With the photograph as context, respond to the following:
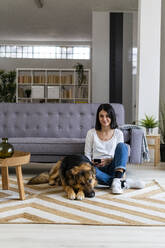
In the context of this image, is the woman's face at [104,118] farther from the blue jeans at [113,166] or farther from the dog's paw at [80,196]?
the dog's paw at [80,196]

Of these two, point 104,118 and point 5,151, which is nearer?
point 5,151

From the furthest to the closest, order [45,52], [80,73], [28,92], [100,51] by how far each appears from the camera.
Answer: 1. [45,52]
2. [80,73]
3. [28,92]
4. [100,51]

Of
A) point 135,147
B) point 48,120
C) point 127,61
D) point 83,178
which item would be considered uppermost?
point 127,61

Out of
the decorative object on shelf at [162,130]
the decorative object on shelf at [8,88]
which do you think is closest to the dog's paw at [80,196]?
the decorative object on shelf at [162,130]

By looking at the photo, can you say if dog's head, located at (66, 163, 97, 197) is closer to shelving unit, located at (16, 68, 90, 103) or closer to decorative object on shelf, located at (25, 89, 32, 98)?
shelving unit, located at (16, 68, 90, 103)

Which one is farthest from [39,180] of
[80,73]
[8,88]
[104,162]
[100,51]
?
Result: [8,88]

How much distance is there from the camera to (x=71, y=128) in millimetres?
4664

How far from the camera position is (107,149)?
140 inches

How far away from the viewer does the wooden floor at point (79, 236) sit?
202 centimetres

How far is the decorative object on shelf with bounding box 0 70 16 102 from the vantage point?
1157 centimetres

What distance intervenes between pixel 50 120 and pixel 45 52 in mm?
8689

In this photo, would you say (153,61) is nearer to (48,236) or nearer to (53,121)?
(53,121)

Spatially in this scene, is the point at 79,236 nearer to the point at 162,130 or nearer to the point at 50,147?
the point at 50,147

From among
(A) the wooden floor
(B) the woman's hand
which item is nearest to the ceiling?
(B) the woman's hand
